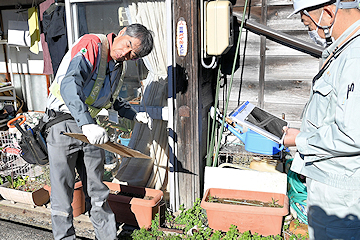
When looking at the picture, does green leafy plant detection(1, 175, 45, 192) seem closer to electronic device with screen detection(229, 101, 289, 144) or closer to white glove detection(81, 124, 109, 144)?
white glove detection(81, 124, 109, 144)

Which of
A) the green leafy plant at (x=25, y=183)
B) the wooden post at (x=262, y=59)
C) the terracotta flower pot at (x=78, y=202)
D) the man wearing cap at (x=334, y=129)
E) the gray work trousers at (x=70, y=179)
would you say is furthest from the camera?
the green leafy plant at (x=25, y=183)

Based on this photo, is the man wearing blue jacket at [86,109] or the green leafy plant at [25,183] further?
the green leafy plant at [25,183]

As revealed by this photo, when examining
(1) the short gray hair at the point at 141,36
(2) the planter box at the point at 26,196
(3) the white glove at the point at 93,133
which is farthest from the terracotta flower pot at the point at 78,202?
(1) the short gray hair at the point at 141,36

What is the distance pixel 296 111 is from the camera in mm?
4305

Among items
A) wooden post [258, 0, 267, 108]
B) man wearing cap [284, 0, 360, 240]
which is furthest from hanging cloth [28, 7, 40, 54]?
man wearing cap [284, 0, 360, 240]

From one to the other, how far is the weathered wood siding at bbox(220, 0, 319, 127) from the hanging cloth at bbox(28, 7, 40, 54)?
3.41 m

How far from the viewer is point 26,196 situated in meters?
4.24

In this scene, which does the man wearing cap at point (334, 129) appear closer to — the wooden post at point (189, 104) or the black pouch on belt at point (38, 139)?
the wooden post at point (189, 104)

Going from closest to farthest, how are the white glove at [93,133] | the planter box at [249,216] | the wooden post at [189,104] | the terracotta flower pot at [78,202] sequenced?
1. the white glove at [93,133]
2. the planter box at [249,216]
3. the wooden post at [189,104]
4. the terracotta flower pot at [78,202]

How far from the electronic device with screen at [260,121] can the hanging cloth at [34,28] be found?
147 inches

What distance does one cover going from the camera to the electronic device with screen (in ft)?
12.5

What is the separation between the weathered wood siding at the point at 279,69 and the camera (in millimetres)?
4086

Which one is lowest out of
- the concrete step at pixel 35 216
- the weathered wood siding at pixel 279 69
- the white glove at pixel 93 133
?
the concrete step at pixel 35 216

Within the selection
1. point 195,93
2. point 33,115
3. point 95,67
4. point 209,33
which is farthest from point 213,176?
point 33,115
